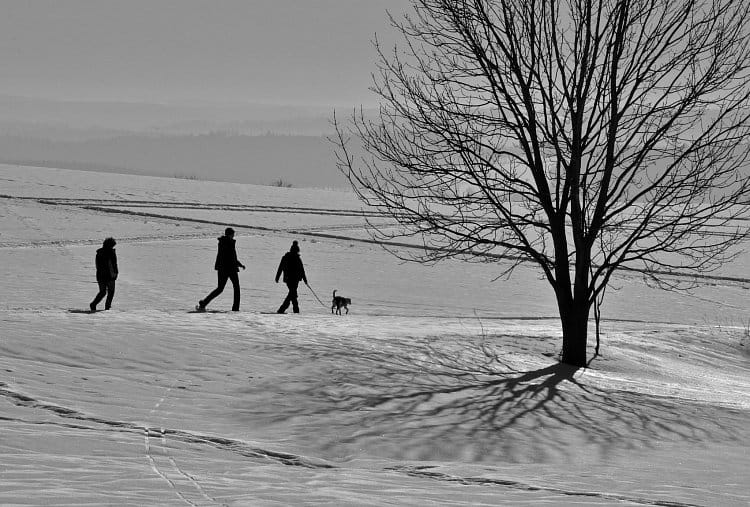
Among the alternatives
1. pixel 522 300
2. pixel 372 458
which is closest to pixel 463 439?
pixel 372 458

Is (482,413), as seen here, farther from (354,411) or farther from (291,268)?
(291,268)

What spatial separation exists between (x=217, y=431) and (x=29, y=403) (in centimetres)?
173

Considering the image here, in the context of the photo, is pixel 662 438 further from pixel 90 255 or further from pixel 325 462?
pixel 90 255

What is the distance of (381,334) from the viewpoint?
48.6 ft

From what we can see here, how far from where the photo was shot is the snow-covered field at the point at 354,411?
6.56 metres

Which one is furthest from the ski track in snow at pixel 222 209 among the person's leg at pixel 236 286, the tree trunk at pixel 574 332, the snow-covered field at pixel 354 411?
the tree trunk at pixel 574 332

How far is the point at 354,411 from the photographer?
959 centimetres

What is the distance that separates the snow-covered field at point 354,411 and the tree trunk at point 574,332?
1.27ft

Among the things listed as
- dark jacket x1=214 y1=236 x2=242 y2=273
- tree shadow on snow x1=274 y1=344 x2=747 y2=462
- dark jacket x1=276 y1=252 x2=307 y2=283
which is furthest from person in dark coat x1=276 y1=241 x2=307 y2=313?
tree shadow on snow x1=274 y1=344 x2=747 y2=462

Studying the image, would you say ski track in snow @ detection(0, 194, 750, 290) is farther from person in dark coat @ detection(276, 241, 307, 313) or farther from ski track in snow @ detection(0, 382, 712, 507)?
ski track in snow @ detection(0, 382, 712, 507)

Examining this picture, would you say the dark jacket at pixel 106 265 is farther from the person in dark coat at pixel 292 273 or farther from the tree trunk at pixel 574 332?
the tree trunk at pixel 574 332

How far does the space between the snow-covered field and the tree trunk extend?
1.27 ft

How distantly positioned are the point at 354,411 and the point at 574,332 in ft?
18.1

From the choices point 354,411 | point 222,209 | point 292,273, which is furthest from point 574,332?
point 222,209
